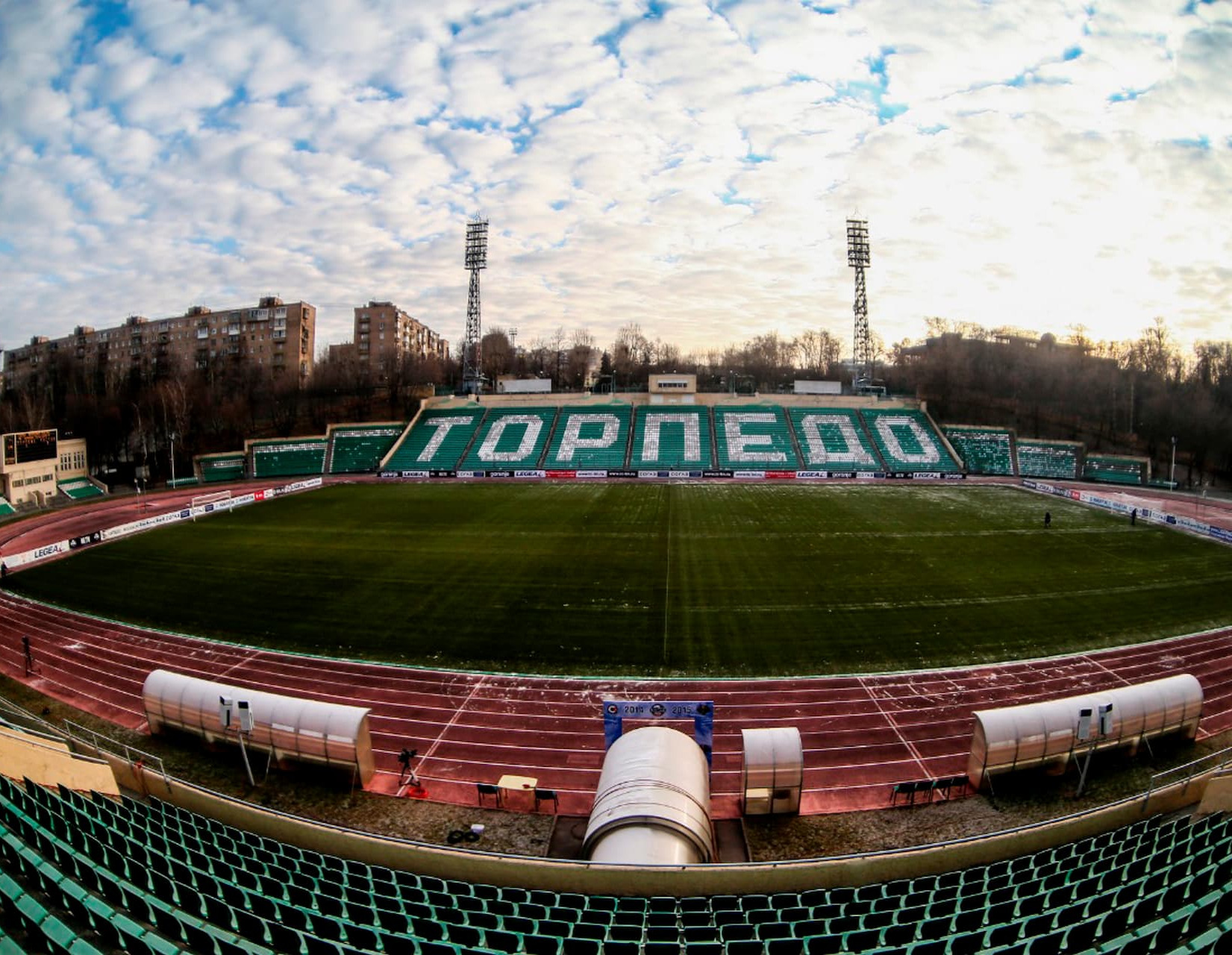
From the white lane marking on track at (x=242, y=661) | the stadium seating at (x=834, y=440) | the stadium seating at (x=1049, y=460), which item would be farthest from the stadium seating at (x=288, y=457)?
the stadium seating at (x=1049, y=460)

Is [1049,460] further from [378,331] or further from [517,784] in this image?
[378,331]

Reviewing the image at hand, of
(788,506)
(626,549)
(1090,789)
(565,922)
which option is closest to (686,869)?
(565,922)

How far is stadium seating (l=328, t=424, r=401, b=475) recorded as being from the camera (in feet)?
193

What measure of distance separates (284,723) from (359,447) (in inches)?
2049

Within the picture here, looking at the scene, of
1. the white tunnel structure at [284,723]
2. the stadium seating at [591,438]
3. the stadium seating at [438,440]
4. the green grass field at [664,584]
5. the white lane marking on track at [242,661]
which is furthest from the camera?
the stadium seating at [438,440]

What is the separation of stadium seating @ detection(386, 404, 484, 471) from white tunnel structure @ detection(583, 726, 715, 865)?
161ft

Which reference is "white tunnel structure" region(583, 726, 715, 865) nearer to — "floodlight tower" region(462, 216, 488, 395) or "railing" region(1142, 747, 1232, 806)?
"railing" region(1142, 747, 1232, 806)

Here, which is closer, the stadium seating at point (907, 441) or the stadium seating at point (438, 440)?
the stadium seating at point (907, 441)

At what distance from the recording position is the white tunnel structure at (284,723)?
12.2 metres

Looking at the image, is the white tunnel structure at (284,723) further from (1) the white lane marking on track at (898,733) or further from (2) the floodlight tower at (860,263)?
(2) the floodlight tower at (860,263)

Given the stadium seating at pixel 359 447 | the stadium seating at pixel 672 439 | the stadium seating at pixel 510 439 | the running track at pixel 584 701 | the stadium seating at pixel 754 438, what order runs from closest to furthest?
the running track at pixel 584 701
the stadium seating at pixel 754 438
the stadium seating at pixel 672 439
the stadium seating at pixel 510 439
the stadium seating at pixel 359 447

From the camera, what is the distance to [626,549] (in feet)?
99.2

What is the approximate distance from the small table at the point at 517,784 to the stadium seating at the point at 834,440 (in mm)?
46906

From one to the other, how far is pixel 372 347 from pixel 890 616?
104 metres
